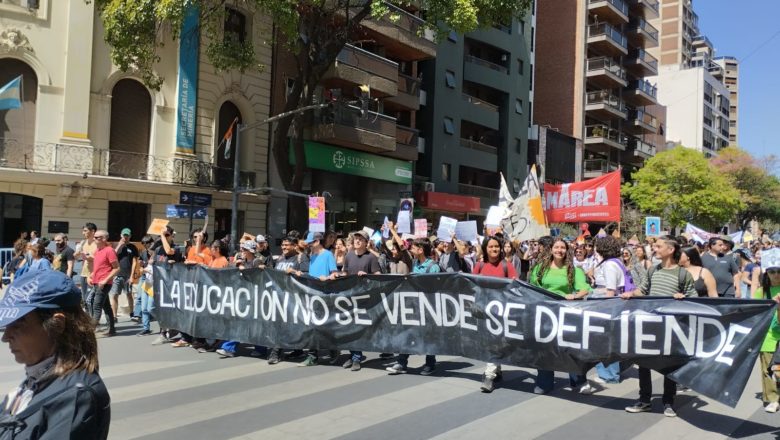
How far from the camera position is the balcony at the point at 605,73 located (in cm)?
4812

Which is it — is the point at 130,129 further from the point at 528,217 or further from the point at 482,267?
the point at 482,267

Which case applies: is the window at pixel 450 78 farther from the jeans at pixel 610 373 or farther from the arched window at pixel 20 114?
the jeans at pixel 610 373

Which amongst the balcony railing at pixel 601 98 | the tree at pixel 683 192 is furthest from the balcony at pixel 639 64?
Result: the tree at pixel 683 192

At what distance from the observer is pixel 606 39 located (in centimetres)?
4778

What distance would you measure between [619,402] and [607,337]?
0.93 meters

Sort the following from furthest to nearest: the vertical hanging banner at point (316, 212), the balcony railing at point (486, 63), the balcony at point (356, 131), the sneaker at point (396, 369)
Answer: the balcony railing at point (486, 63), the balcony at point (356, 131), the vertical hanging banner at point (316, 212), the sneaker at point (396, 369)

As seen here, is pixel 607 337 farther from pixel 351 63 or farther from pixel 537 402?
pixel 351 63

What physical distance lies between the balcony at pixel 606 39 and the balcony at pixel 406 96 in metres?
23.2

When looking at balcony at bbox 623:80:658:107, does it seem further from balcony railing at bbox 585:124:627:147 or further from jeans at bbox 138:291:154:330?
jeans at bbox 138:291:154:330

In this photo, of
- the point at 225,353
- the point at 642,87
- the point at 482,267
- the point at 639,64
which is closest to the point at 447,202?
the point at 225,353

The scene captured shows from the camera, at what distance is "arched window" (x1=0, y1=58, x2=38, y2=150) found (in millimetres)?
19469

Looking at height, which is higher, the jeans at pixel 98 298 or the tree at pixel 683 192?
the tree at pixel 683 192

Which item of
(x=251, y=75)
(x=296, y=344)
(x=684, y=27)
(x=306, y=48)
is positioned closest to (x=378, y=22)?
(x=251, y=75)

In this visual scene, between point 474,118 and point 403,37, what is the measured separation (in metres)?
8.97
